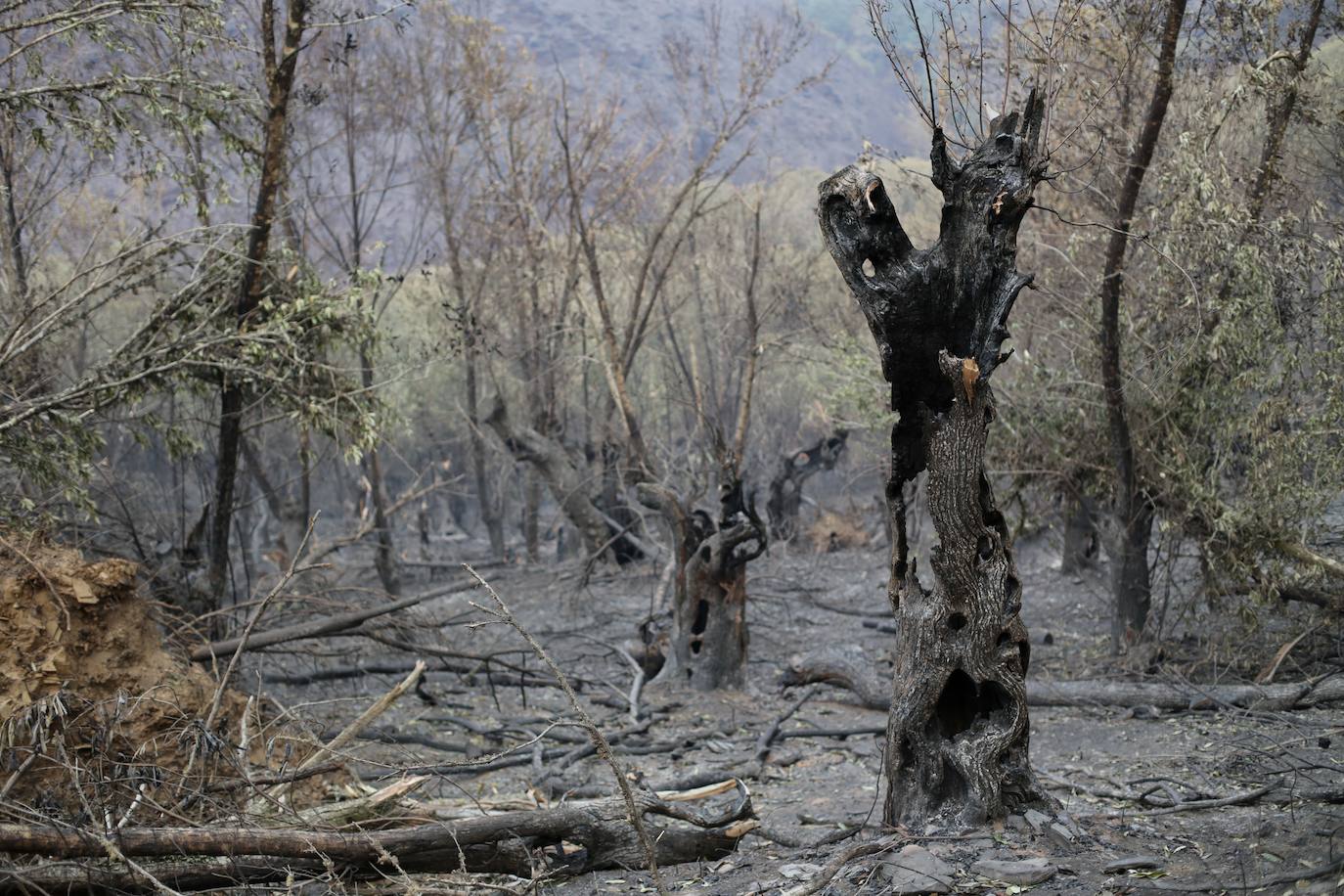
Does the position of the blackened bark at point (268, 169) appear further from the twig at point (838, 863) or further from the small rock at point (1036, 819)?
the small rock at point (1036, 819)

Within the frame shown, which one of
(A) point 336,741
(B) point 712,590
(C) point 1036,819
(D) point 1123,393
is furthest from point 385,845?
(D) point 1123,393

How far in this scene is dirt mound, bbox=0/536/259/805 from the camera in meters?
5.73

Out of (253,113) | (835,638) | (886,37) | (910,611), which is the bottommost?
(835,638)

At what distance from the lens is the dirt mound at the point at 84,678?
5727 millimetres

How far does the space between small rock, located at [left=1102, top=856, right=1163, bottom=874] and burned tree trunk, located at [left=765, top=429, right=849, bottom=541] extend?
19236 mm

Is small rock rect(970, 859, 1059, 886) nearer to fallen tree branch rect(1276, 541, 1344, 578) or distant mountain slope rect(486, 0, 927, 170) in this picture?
fallen tree branch rect(1276, 541, 1344, 578)

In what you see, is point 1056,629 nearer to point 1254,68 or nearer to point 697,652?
point 697,652

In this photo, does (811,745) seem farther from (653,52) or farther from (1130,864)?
(653,52)

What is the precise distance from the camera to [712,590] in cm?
1293

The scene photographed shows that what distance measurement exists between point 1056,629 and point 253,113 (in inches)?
453

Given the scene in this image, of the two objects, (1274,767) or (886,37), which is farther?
(1274,767)

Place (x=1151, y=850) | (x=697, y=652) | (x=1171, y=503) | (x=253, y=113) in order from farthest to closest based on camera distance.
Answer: (x=697, y=652), (x=1171, y=503), (x=253, y=113), (x=1151, y=850)

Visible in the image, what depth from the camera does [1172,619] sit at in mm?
12297

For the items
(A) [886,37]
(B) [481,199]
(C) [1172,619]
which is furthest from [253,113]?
(B) [481,199]
